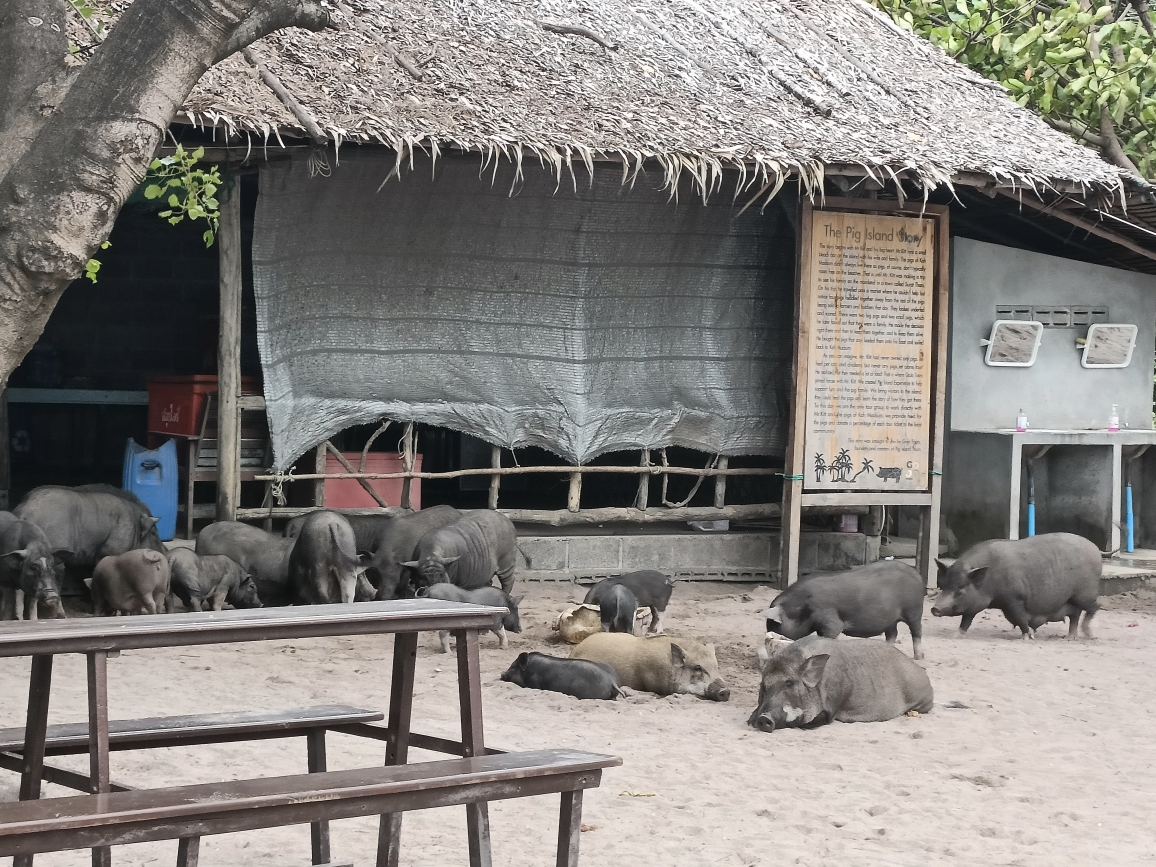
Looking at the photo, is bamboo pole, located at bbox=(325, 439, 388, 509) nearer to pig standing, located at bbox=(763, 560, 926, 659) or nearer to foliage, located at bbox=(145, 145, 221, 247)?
foliage, located at bbox=(145, 145, 221, 247)

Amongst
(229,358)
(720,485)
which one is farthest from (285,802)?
(720,485)

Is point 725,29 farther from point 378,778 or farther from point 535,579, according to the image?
point 378,778

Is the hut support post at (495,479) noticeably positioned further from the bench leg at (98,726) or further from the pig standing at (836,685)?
the bench leg at (98,726)

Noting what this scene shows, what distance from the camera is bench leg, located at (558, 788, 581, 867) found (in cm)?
415

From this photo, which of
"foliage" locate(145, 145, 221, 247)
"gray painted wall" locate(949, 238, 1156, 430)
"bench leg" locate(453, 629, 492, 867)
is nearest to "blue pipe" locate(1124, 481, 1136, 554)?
"gray painted wall" locate(949, 238, 1156, 430)

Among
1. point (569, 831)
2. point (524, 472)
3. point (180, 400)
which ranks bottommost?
point (569, 831)

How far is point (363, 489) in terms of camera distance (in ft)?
34.9

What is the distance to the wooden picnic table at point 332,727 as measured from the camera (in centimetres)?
356

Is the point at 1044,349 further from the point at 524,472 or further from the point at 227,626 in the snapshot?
the point at 227,626

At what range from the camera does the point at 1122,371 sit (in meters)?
12.7

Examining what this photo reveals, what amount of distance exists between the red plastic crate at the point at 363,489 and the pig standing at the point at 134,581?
2146 millimetres

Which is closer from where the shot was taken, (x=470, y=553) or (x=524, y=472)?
(x=470, y=553)

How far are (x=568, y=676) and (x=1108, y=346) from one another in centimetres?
727

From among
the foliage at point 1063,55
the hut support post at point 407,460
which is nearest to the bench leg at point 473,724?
the hut support post at point 407,460
